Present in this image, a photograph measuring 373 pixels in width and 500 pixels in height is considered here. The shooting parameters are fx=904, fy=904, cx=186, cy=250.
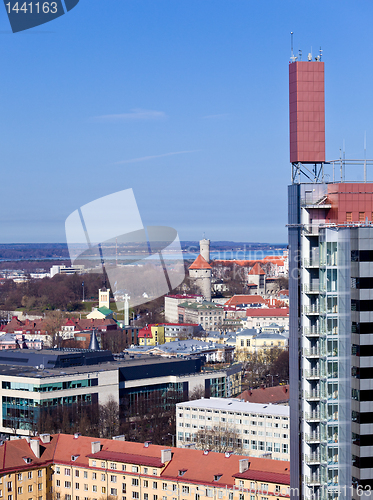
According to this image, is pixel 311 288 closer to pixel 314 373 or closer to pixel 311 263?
pixel 311 263

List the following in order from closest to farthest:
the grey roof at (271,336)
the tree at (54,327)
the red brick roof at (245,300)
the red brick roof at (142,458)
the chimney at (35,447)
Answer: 1. the red brick roof at (142,458)
2. the chimney at (35,447)
3. the grey roof at (271,336)
4. the tree at (54,327)
5. the red brick roof at (245,300)

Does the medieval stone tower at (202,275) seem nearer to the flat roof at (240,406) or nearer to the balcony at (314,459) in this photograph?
the flat roof at (240,406)

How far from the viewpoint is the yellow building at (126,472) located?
1736 cm

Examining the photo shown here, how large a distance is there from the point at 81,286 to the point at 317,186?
66883mm

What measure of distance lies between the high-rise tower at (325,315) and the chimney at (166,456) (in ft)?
21.3

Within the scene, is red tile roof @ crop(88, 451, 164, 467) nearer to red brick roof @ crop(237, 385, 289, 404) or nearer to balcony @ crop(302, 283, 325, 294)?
balcony @ crop(302, 283, 325, 294)

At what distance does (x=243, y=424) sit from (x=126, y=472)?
7.83 m

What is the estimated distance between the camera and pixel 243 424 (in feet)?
84.7

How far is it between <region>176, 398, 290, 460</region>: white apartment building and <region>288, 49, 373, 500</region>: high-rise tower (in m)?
12.7

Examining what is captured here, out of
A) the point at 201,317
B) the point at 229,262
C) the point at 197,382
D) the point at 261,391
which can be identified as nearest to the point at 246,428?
the point at 261,391

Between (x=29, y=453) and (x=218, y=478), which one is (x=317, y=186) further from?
(x=29, y=453)

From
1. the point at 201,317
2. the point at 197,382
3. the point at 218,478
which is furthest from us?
the point at 201,317

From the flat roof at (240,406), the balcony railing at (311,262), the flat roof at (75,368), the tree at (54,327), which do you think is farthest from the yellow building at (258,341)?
the balcony railing at (311,262)

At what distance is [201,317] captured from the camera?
199ft
